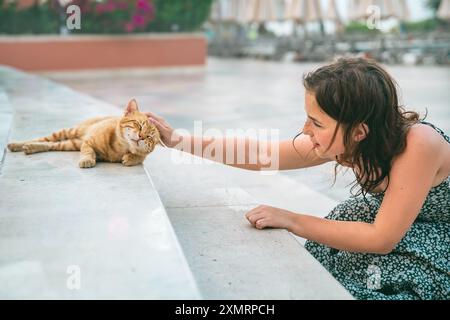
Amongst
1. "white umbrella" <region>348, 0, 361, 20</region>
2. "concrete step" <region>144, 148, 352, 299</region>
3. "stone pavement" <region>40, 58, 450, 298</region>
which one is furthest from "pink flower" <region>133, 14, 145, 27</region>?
"concrete step" <region>144, 148, 352, 299</region>

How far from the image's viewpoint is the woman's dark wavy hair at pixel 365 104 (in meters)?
1.84

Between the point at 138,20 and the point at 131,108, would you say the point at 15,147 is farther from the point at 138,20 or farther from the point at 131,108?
the point at 138,20

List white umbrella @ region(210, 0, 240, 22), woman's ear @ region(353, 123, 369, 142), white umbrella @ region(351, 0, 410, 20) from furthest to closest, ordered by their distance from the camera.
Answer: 1. white umbrella @ region(210, 0, 240, 22)
2. white umbrella @ region(351, 0, 410, 20)
3. woman's ear @ region(353, 123, 369, 142)

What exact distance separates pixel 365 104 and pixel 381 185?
1.24 ft

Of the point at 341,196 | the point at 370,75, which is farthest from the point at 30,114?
the point at 370,75

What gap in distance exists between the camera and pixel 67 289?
150 cm

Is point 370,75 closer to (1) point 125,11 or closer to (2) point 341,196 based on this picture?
(2) point 341,196

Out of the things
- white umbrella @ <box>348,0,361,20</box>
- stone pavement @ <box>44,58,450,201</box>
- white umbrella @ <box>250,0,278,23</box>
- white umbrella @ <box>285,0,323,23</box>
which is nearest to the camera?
stone pavement @ <box>44,58,450,201</box>

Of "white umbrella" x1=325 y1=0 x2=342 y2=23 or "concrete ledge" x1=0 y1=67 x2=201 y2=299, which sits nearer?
"concrete ledge" x1=0 y1=67 x2=201 y2=299

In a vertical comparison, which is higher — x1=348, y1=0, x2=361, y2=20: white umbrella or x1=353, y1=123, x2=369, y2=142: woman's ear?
x1=348, y1=0, x2=361, y2=20: white umbrella

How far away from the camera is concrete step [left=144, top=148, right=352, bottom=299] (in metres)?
1.78

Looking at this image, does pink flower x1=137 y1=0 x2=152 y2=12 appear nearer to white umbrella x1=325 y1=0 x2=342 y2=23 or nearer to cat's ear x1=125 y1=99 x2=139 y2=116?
white umbrella x1=325 y1=0 x2=342 y2=23

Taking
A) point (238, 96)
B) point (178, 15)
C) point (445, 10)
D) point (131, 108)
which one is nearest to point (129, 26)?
point (178, 15)

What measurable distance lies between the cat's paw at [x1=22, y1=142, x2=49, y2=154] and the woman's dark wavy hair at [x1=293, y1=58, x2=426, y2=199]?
1.72 m
